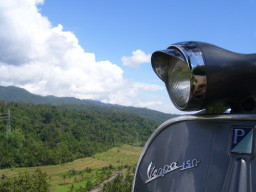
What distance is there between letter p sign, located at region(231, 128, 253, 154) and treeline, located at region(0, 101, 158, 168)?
32749 millimetres

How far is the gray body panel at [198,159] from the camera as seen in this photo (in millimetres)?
807

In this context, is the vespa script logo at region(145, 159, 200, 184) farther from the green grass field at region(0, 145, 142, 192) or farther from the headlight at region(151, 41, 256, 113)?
the green grass field at region(0, 145, 142, 192)

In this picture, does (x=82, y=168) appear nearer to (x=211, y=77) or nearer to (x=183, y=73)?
(x=183, y=73)

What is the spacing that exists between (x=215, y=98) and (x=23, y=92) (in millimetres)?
147002

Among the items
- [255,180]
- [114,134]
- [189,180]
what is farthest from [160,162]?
[114,134]

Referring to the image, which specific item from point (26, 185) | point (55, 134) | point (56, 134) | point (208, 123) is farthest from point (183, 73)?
point (56, 134)

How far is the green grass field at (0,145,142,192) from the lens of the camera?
1093 inches

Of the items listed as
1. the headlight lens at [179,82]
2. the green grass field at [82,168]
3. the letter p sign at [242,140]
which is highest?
the headlight lens at [179,82]

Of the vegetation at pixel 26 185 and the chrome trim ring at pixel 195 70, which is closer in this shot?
the chrome trim ring at pixel 195 70

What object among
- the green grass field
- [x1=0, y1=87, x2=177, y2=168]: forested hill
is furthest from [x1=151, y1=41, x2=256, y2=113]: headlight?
[x1=0, y1=87, x2=177, y2=168]: forested hill

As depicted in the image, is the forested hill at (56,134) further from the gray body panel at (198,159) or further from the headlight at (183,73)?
the headlight at (183,73)

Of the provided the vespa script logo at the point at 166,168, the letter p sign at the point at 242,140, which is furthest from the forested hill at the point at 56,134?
the letter p sign at the point at 242,140

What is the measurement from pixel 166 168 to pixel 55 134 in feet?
130

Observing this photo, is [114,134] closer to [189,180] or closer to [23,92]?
[189,180]
